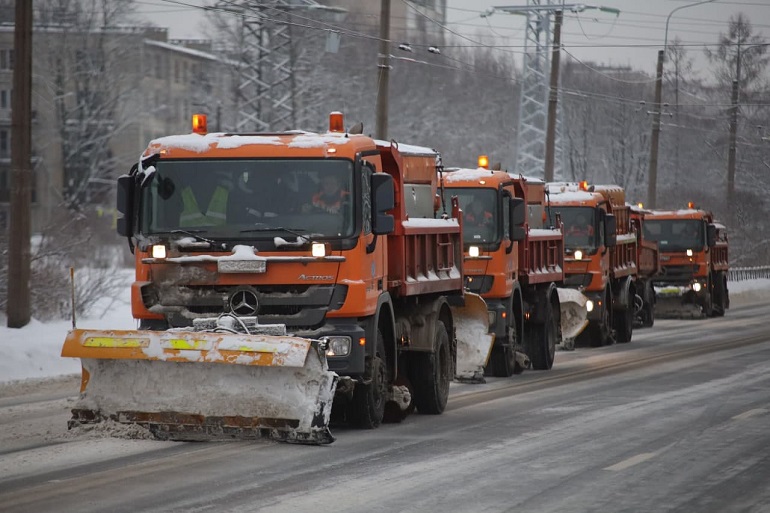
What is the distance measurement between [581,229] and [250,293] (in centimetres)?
1520

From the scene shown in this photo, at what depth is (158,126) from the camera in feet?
265

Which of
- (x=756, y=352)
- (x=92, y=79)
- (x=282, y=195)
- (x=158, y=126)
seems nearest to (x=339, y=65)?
(x=158, y=126)

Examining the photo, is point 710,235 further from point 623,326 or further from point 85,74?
point 85,74

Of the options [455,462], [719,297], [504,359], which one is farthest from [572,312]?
[719,297]

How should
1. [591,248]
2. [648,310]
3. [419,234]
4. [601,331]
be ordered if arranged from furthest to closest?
[648,310] < [601,331] < [591,248] < [419,234]

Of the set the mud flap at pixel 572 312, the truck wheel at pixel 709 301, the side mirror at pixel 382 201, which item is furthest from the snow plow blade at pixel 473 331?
the truck wheel at pixel 709 301

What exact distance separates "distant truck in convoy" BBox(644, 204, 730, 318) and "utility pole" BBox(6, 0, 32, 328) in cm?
2018

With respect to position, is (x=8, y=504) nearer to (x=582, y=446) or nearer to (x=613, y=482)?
(x=613, y=482)

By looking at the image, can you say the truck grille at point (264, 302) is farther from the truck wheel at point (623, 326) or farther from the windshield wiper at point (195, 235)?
the truck wheel at point (623, 326)

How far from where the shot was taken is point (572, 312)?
924 inches

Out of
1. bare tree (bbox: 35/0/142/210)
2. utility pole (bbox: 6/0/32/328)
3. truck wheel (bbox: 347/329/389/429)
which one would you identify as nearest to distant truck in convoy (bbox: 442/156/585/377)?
utility pole (bbox: 6/0/32/328)

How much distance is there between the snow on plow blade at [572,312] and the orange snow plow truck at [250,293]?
413 inches

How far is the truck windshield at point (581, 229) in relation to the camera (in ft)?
85.8

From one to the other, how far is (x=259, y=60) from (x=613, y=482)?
3963 cm
